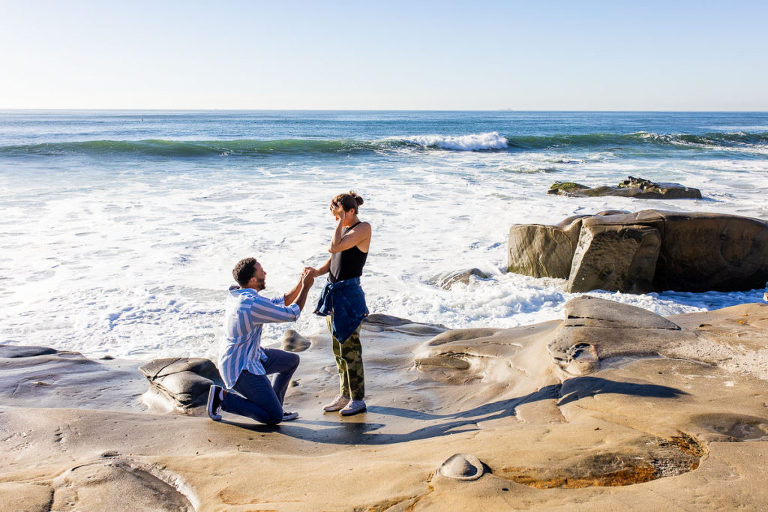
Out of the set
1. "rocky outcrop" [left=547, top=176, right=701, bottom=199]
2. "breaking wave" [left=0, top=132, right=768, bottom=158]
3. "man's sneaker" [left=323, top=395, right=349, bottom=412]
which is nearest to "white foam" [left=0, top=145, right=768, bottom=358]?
"rocky outcrop" [left=547, top=176, right=701, bottom=199]

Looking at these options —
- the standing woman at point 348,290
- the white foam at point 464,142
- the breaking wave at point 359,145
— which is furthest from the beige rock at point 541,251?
the white foam at point 464,142

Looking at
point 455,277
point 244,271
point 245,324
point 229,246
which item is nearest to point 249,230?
point 229,246

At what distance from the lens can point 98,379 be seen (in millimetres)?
5039

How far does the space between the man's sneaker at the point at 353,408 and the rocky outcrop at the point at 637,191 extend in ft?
44.2

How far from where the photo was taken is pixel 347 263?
163 inches

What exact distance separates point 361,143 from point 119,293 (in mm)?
27606

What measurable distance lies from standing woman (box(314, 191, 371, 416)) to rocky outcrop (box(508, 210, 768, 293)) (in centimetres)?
446

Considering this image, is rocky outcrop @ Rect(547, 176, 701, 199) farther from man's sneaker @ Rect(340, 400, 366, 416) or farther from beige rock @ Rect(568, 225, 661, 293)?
man's sneaker @ Rect(340, 400, 366, 416)

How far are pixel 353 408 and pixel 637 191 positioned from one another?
550 inches

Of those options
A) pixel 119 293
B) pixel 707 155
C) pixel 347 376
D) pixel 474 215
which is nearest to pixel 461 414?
pixel 347 376

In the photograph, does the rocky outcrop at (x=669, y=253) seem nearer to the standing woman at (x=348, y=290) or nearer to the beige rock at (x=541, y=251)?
the beige rock at (x=541, y=251)

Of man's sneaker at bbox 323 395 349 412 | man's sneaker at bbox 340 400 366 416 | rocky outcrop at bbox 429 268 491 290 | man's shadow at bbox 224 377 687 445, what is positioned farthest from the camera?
rocky outcrop at bbox 429 268 491 290

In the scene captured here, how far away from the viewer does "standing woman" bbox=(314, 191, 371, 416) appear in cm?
412

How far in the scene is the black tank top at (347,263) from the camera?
4.14 metres
